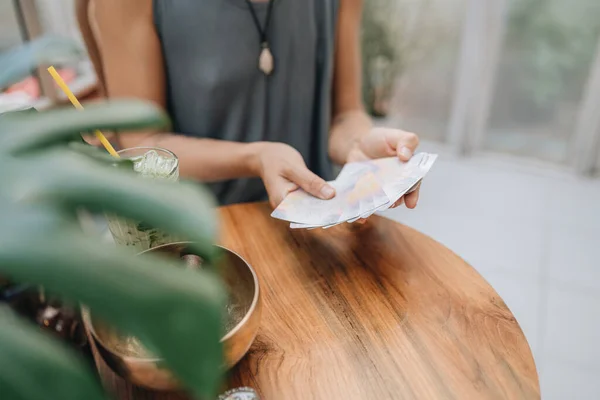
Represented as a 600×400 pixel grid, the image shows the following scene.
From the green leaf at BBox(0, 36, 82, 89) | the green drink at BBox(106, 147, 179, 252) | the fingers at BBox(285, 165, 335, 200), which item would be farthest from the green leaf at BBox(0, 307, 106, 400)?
the fingers at BBox(285, 165, 335, 200)

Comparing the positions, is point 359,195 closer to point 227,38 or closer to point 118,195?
point 227,38

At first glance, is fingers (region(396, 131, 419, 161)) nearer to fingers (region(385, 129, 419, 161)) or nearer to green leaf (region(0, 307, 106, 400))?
fingers (region(385, 129, 419, 161))

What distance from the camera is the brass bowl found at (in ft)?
1.78

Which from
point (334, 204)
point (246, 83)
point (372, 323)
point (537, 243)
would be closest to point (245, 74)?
point (246, 83)

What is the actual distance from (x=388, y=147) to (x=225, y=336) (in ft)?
1.85

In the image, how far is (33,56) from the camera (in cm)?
40

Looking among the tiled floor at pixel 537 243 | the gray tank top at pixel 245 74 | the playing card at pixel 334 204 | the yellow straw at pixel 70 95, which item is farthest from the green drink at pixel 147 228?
the tiled floor at pixel 537 243

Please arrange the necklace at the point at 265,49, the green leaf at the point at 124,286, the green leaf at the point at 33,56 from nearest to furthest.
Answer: the green leaf at the point at 124,286 < the green leaf at the point at 33,56 < the necklace at the point at 265,49

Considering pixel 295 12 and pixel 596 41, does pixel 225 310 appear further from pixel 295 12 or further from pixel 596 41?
pixel 596 41

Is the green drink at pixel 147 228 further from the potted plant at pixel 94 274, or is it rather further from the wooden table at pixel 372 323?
the potted plant at pixel 94 274

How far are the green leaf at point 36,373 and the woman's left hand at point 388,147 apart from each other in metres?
0.71

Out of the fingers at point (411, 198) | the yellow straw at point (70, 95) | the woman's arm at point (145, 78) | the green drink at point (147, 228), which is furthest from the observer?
the woman's arm at point (145, 78)

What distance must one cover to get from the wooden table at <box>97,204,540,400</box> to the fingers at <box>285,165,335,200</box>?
66 millimetres

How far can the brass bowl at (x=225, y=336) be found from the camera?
543 mm
